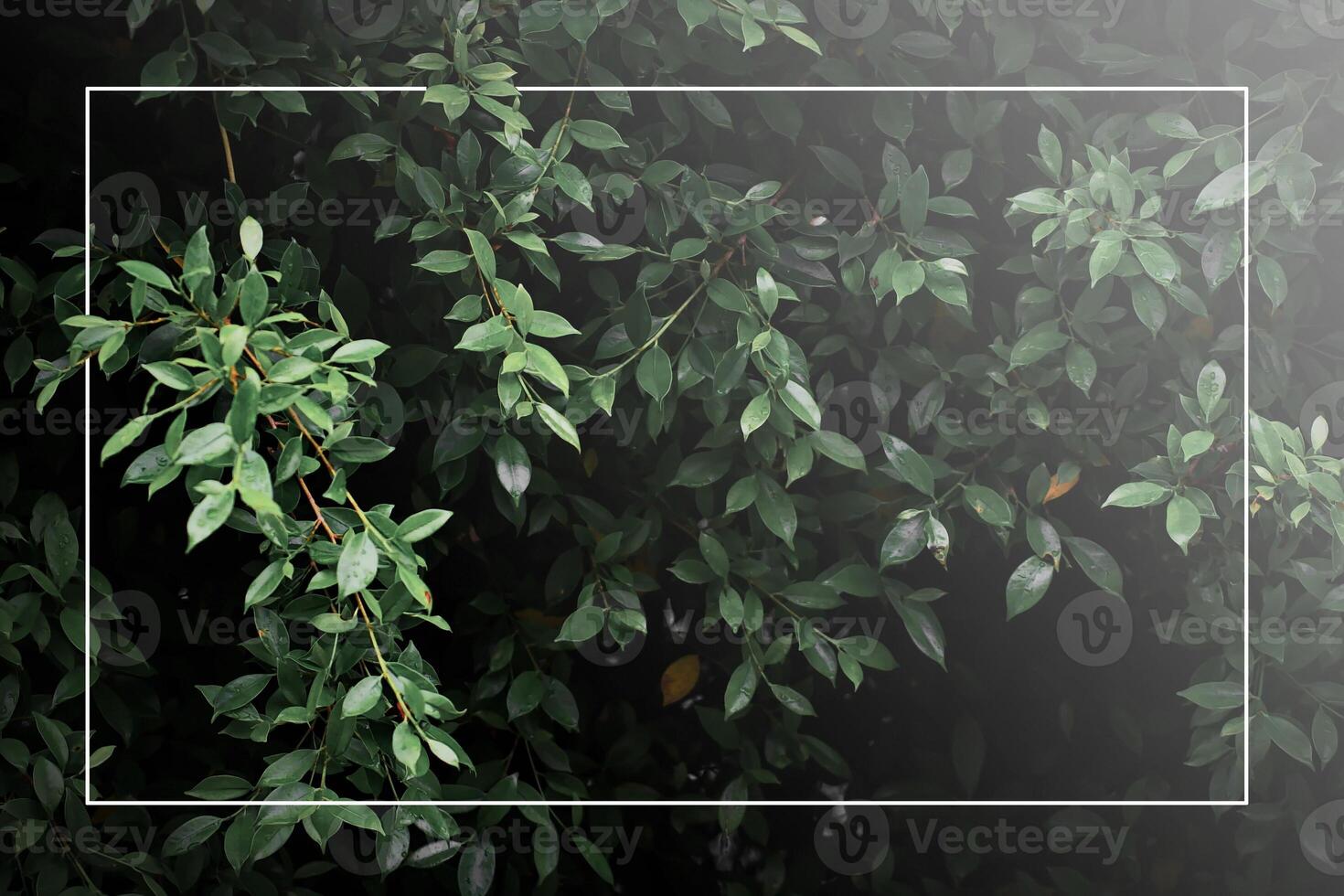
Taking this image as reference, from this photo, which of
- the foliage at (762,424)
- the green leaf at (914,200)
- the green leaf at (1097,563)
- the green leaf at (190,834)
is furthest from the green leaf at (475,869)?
the green leaf at (914,200)

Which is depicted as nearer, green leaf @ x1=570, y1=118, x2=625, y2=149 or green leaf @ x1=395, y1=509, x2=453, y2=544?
green leaf @ x1=395, y1=509, x2=453, y2=544

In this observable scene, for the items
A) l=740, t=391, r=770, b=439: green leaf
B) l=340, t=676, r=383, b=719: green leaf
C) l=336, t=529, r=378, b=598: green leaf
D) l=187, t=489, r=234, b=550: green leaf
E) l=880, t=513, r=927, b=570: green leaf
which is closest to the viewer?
l=187, t=489, r=234, b=550: green leaf

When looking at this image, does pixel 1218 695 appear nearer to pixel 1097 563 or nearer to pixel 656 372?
pixel 1097 563

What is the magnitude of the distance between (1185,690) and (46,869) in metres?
1.38

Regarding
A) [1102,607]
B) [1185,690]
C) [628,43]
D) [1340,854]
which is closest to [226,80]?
[628,43]

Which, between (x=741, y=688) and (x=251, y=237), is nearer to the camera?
(x=251, y=237)

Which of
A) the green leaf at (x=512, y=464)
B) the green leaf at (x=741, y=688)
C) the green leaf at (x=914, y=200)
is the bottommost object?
the green leaf at (x=741, y=688)

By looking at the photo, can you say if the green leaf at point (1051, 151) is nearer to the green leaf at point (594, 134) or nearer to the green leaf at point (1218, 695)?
the green leaf at point (594, 134)

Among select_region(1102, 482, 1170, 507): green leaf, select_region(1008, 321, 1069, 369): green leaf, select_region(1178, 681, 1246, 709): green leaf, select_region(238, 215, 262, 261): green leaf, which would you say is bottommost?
select_region(1178, 681, 1246, 709): green leaf

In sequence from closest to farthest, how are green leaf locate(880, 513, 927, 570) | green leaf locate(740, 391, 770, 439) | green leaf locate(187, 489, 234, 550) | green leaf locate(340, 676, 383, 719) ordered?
green leaf locate(187, 489, 234, 550) < green leaf locate(340, 676, 383, 719) < green leaf locate(740, 391, 770, 439) < green leaf locate(880, 513, 927, 570)

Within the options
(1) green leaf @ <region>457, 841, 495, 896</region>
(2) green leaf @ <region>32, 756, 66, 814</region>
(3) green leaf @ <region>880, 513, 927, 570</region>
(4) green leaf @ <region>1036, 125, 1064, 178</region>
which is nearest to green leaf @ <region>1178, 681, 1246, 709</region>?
(3) green leaf @ <region>880, 513, 927, 570</region>

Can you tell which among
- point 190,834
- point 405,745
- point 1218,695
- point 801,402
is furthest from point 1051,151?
point 190,834

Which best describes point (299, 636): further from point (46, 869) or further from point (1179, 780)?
point (1179, 780)

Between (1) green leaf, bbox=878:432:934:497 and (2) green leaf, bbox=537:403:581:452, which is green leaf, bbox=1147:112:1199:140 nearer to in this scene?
(1) green leaf, bbox=878:432:934:497
